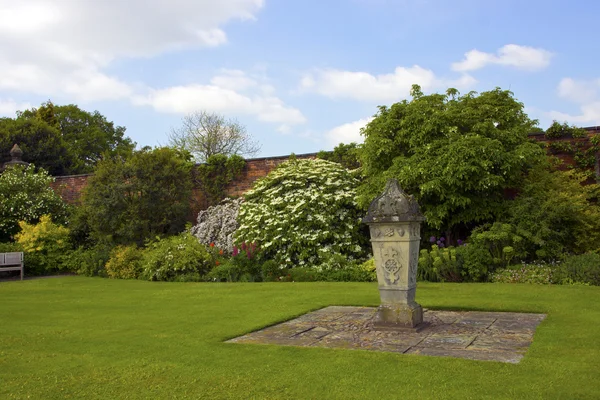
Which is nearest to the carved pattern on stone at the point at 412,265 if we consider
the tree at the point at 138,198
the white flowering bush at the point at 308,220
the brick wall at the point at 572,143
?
the white flowering bush at the point at 308,220

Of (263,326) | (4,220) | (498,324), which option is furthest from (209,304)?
(4,220)

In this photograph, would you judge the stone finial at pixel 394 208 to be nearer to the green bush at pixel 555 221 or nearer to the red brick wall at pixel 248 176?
the green bush at pixel 555 221

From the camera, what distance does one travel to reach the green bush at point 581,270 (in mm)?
9469

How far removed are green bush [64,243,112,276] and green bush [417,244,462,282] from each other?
28.1 ft

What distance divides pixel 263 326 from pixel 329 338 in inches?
43.9

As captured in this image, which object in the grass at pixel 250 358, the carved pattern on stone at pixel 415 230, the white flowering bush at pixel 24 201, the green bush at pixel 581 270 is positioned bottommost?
the grass at pixel 250 358

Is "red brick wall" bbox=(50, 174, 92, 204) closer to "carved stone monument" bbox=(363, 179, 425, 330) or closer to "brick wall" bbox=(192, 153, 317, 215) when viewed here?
"brick wall" bbox=(192, 153, 317, 215)

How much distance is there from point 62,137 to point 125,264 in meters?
22.2

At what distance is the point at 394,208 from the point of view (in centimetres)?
632

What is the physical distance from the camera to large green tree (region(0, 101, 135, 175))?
89.7ft

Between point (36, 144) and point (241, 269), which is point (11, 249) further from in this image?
point (36, 144)

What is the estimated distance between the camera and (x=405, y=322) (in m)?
6.21

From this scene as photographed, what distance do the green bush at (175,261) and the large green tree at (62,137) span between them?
4.33 meters

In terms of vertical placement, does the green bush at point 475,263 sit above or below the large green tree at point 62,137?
below
